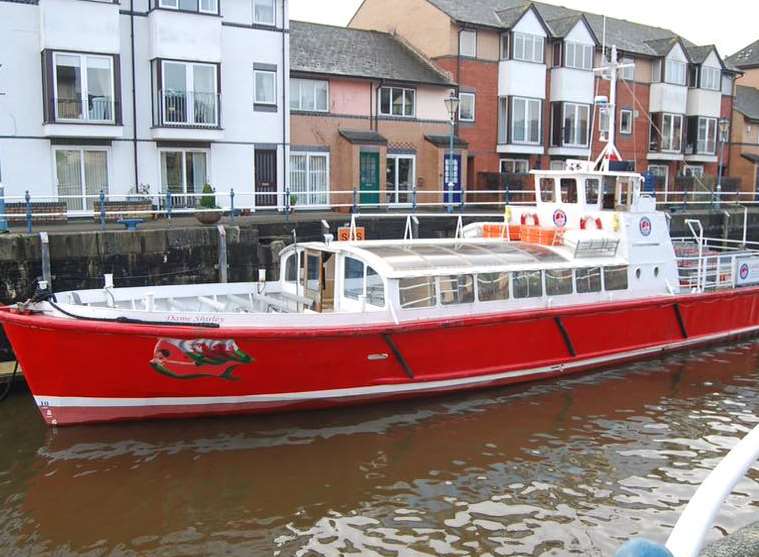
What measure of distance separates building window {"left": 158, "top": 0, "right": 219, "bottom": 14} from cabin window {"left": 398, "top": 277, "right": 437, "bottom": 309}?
1572 cm

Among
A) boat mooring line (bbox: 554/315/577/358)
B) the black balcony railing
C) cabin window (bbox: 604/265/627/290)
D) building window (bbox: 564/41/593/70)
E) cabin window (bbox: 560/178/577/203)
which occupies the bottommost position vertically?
boat mooring line (bbox: 554/315/577/358)

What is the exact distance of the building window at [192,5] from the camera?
930 inches

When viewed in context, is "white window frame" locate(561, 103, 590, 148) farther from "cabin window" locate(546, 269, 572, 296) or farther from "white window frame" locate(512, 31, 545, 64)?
"cabin window" locate(546, 269, 572, 296)

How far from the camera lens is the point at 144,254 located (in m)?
16.6

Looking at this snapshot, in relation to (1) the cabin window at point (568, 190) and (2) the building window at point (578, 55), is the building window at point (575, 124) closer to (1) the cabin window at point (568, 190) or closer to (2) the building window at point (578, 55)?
(2) the building window at point (578, 55)

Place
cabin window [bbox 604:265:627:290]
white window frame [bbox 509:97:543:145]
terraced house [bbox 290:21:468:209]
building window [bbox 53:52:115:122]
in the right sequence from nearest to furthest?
cabin window [bbox 604:265:627:290], building window [bbox 53:52:115:122], terraced house [bbox 290:21:468:209], white window frame [bbox 509:97:543:145]

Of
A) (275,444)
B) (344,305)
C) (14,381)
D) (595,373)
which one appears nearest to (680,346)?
(595,373)

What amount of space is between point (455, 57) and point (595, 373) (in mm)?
21009

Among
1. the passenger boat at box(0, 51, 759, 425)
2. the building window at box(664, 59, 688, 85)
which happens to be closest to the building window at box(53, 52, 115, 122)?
the passenger boat at box(0, 51, 759, 425)

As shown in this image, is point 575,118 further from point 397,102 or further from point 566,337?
point 566,337

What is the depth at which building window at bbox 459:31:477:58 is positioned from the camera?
32406 millimetres

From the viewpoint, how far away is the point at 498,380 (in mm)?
13219

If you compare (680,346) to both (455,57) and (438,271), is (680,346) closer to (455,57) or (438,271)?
(438,271)

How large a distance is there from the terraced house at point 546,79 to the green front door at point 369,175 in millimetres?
5859
